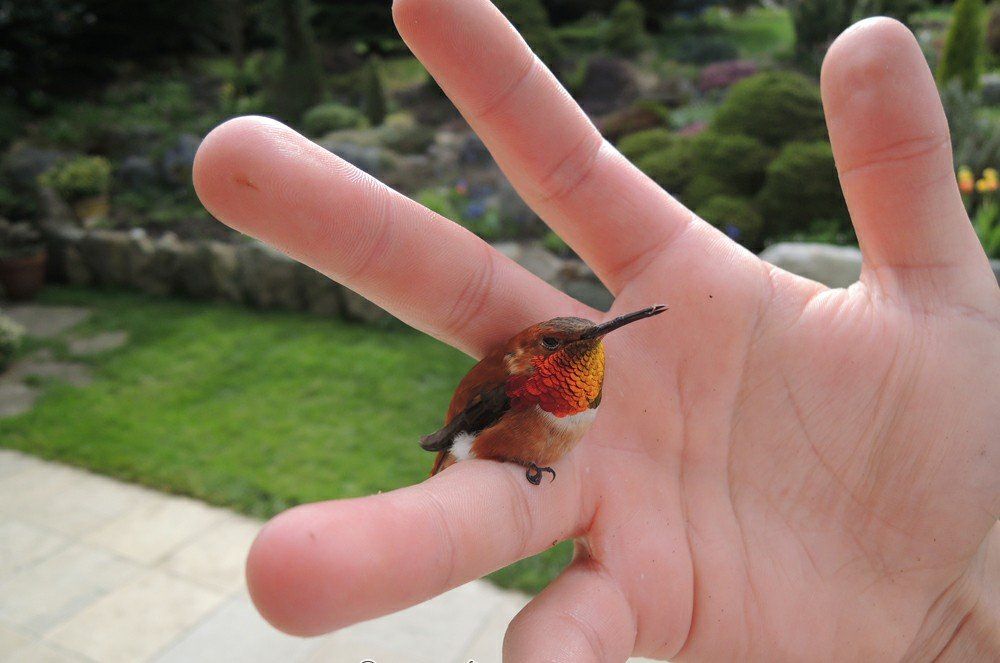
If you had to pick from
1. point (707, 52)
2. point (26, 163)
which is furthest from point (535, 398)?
point (707, 52)

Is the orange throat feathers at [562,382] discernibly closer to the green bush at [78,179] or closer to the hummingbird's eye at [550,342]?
the hummingbird's eye at [550,342]

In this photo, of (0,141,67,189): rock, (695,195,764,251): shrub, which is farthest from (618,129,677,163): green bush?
(0,141,67,189): rock

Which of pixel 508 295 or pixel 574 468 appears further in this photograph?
pixel 508 295

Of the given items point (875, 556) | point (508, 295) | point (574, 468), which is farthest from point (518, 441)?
point (875, 556)

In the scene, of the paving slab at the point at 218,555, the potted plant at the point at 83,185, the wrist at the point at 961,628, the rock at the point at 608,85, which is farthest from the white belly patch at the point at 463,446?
the rock at the point at 608,85

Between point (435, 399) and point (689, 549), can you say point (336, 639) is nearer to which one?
point (435, 399)

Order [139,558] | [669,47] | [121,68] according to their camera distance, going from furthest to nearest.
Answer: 1. [669,47]
2. [121,68]
3. [139,558]

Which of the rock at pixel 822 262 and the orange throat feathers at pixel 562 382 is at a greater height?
the orange throat feathers at pixel 562 382
